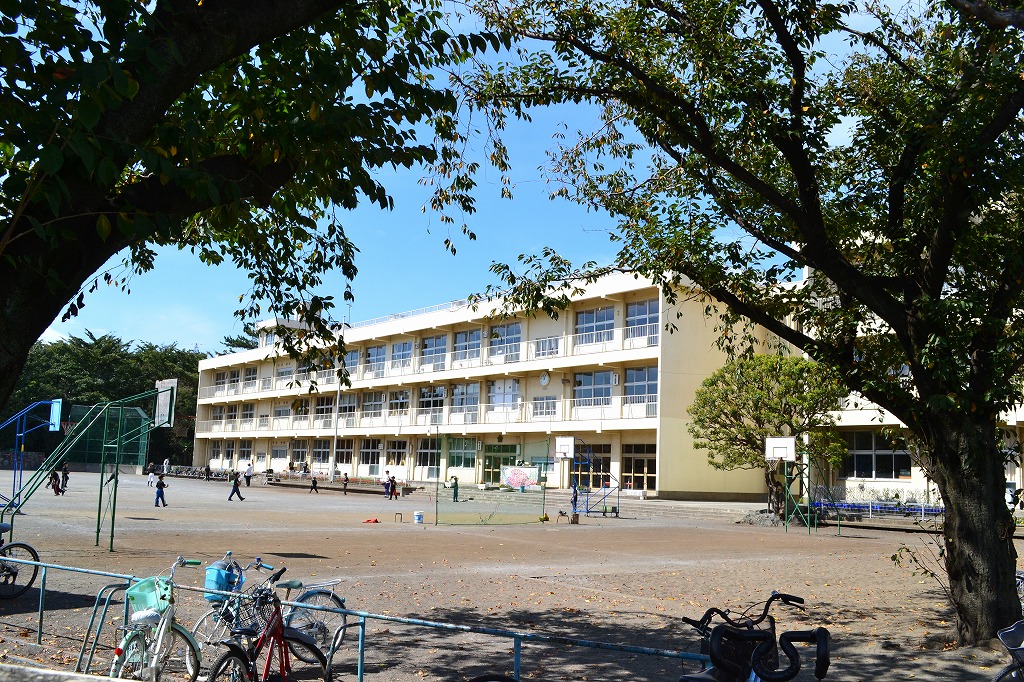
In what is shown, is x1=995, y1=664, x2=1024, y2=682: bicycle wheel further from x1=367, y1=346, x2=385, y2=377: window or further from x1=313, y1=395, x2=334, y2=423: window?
x1=313, y1=395, x2=334, y2=423: window

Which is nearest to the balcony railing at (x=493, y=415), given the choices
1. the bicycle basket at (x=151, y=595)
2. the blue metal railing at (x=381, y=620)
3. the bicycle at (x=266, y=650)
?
the blue metal railing at (x=381, y=620)

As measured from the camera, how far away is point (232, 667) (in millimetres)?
6461

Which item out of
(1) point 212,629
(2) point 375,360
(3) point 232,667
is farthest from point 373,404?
(3) point 232,667

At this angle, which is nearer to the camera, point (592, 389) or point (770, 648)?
Answer: point (770, 648)

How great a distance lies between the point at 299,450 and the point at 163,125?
69718mm

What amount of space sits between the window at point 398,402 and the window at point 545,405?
42.0 ft

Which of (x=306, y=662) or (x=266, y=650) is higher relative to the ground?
(x=266, y=650)

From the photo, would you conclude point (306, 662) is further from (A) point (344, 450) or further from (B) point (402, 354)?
(A) point (344, 450)

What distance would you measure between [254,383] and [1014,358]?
73.2 m

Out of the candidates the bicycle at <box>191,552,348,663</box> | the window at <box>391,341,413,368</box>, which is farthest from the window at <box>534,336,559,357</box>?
the bicycle at <box>191,552,348,663</box>

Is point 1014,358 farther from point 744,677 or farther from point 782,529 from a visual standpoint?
point 782,529

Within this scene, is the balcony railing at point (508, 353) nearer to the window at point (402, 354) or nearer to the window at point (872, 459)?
the window at point (402, 354)

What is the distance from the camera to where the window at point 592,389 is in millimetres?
46844

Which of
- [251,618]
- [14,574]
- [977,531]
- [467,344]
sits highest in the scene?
[467,344]
